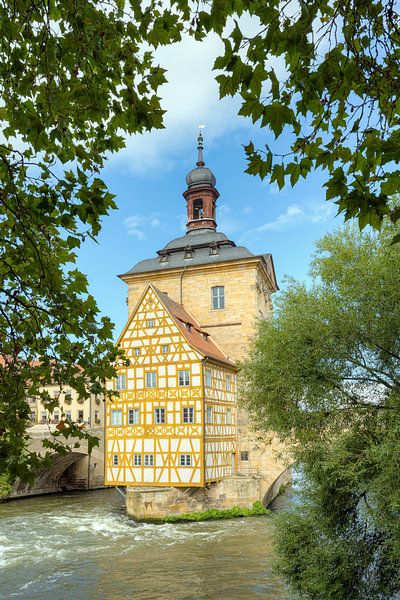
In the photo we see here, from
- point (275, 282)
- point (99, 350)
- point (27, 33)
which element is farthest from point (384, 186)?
point (275, 282)

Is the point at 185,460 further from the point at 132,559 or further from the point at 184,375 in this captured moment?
the point at 132,559

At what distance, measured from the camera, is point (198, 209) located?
34406 mm

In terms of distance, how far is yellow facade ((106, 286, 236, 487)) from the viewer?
70.1ft

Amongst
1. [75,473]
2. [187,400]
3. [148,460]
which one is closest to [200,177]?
[187,400]

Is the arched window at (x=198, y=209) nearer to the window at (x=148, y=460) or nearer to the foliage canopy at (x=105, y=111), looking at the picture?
the window at (x=148, y=460)

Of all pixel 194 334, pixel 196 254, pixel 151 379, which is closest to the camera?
pixel 151 379

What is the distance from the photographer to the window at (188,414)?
2162cm

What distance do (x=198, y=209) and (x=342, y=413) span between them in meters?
25.7

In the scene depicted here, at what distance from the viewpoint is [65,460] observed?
3303 centimetres

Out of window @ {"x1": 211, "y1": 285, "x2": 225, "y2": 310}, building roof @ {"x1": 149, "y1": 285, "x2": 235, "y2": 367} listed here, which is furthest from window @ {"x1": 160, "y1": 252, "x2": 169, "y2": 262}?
window @ {"x1": 211, "y1": 285, "x2": 225, "y2": 310}

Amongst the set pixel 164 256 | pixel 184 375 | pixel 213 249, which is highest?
pixel 164 256

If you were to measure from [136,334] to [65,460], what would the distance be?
13866 millimetres

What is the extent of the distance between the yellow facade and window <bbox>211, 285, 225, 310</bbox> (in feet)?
17.3

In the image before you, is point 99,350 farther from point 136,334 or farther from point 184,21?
point 136,334
